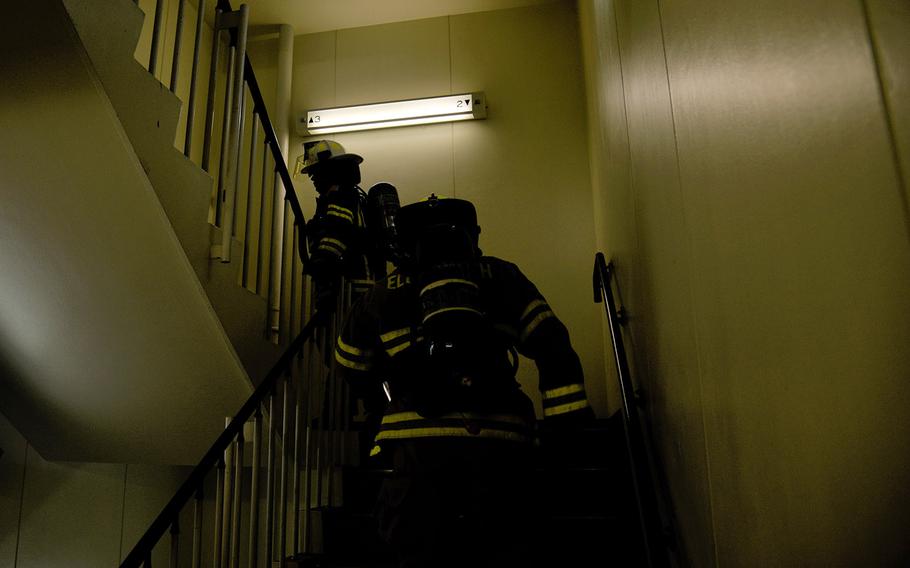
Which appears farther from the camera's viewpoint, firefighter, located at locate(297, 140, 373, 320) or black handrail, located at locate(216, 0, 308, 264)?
firefighter, located at locate(297, 140, 373, 320)

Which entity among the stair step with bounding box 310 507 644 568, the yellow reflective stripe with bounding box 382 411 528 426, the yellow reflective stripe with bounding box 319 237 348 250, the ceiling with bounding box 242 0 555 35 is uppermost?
the ceiling with bounding box 242 0 555 35

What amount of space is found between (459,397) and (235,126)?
187cm

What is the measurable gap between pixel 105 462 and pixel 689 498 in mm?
3801

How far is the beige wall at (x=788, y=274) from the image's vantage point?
59 cm

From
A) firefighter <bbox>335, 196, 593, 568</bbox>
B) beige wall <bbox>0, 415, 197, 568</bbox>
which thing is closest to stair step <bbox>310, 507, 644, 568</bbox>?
firefighter <bbox>335, 196, 593, 568</bbox>

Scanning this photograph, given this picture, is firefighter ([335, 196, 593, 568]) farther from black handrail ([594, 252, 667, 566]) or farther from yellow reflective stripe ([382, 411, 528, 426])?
black handrail ([594, 252, 667, 566])

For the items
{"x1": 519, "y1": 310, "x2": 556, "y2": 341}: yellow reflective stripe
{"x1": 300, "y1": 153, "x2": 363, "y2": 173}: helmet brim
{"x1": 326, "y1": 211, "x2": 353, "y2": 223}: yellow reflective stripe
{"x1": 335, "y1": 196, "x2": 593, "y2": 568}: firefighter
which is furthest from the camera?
{"x1": 300, "y1": 153, "x2": 363, "y2": 173}: helmet brim

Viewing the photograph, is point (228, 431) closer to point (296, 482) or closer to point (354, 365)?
point (296, 482)

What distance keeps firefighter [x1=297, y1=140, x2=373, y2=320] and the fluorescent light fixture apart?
1244 millimetres

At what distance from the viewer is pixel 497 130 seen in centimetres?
515

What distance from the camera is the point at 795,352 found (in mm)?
791

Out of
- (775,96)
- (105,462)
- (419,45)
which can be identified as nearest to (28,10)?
(775,96)

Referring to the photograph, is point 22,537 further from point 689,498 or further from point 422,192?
point 689,498

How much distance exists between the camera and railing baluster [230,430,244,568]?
2471mm
